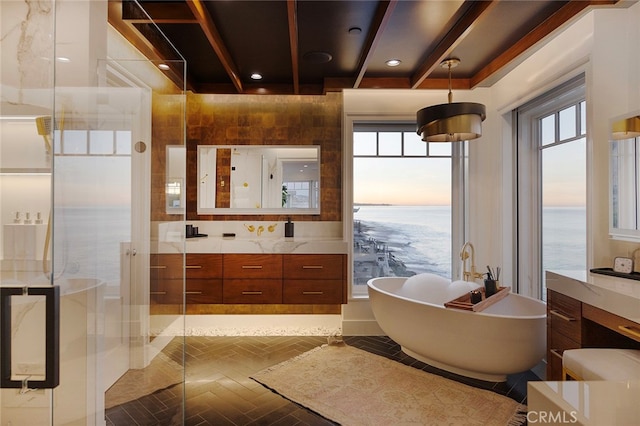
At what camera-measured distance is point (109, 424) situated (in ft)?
5.49

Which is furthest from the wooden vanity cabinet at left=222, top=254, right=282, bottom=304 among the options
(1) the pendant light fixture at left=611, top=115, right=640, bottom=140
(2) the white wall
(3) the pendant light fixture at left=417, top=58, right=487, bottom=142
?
(1) the pendant light fixture at left=611, top=115, right=640, bottom=140

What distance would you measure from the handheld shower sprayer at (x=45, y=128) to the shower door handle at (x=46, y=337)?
57 cm

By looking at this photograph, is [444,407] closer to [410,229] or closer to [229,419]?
[229,419]

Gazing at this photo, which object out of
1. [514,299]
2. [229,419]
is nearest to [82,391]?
[229,419]

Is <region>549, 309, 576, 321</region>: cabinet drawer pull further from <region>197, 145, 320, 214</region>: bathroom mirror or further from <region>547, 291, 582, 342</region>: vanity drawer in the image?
<region>197, 145, 320, 214</region>: bathroom mirror

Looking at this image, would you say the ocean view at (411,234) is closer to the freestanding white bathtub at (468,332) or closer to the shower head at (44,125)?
the freestanding white bathtub at (468,332)

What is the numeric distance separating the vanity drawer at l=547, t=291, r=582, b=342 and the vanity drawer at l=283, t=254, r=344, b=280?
6.41 ft

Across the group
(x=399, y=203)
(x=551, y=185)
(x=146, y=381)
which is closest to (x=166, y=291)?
(x=146, y=381)

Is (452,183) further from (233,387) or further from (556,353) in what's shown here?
(233,387)

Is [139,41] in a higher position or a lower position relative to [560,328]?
higher

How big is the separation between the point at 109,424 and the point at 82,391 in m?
0.24

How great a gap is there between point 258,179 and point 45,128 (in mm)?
2842

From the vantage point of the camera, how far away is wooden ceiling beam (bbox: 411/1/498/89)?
2312 mm

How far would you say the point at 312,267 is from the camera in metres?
3.76
